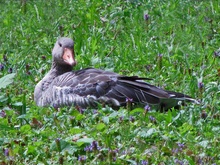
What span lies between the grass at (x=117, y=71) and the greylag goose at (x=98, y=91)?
0.27 m

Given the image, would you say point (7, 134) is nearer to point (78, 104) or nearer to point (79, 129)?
point (79, 129)

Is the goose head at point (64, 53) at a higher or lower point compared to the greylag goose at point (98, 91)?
higher

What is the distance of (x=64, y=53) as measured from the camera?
9.04 m

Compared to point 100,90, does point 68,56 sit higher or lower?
higher

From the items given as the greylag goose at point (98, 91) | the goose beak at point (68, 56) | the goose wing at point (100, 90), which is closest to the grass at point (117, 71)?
the greylag goose at point (98, 91)

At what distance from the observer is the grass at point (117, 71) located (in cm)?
651

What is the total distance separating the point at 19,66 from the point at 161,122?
2.88 m

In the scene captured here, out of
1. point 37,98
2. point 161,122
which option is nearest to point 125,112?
point 161,122

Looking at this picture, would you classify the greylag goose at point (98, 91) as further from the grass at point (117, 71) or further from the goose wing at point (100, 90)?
the grass at point (117, 71)

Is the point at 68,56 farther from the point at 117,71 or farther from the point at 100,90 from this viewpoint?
the point at 100,90

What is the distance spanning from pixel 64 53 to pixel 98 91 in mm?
986

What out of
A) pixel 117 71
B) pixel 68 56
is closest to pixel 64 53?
pixel 68 56

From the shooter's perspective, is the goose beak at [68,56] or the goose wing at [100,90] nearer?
the goose wing at [100,90]

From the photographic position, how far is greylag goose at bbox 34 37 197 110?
8.07 metres
